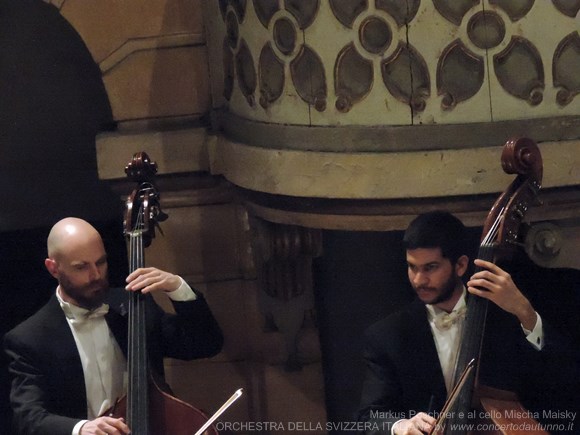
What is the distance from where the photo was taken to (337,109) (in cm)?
322

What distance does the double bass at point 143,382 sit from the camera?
298 centimetres

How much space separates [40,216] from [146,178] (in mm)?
1532

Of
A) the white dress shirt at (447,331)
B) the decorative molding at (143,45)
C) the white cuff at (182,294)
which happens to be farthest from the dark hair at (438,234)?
the decorative molding at (143,45)

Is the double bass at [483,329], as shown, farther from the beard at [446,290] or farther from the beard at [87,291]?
the beard at [87,291]

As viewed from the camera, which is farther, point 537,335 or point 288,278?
point 288,278

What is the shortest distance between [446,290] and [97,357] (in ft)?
2.92

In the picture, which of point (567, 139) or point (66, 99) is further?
point (66, 99)

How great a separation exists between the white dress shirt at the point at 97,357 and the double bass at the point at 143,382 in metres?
0.16

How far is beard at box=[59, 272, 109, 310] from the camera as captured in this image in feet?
10.3

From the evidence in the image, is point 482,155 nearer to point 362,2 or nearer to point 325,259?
point 362,2

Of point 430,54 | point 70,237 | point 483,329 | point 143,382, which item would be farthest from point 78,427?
point 430,54

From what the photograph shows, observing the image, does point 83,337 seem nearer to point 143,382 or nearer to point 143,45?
point 143,382

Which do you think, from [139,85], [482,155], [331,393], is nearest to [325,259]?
[331,393]

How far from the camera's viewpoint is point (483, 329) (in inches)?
109
